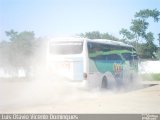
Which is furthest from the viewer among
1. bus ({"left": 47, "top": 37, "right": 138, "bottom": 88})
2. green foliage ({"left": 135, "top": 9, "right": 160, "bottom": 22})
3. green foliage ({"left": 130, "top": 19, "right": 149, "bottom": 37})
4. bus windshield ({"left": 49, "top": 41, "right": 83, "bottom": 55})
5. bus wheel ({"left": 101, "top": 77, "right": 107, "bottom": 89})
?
bus wheel ({"left": 101, "top": 77, "right": 107, "bottom": 89})

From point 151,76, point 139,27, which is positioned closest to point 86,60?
point 139,27

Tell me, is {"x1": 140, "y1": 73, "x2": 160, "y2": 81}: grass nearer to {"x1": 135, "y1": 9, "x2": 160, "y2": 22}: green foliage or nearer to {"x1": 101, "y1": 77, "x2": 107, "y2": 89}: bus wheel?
{"x1": 101, "y1": 77, "x2": 107, "y2": 89}: bus wheel

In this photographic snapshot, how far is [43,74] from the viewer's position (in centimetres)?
1282

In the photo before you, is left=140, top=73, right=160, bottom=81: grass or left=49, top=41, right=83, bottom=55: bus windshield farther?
left=140, top=73, right=160, bottom=81: grass

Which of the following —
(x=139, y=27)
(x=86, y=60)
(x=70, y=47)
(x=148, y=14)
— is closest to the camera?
(x=148, y=14)

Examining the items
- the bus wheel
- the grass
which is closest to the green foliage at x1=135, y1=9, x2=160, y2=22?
the bus wheel

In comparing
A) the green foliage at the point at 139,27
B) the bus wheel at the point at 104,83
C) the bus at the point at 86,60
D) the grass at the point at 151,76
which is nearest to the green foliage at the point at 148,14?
the green foliage at the point at 139,27

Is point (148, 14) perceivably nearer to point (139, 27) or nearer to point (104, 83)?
point (139, 27)

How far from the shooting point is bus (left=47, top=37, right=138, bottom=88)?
12547 millimetres

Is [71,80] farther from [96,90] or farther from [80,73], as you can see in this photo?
[96,90]

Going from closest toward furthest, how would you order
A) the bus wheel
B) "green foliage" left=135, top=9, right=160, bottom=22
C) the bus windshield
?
"green foliage" left=135, top=9, right=160, bottom=22 < the bus windshield < the bus wheel

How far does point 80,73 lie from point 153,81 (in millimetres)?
9736

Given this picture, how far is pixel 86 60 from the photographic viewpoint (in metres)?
12.7

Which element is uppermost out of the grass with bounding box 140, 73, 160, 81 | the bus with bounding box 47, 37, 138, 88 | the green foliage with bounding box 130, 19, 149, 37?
the green foliage with bounding box 130, 19, 149, 37
